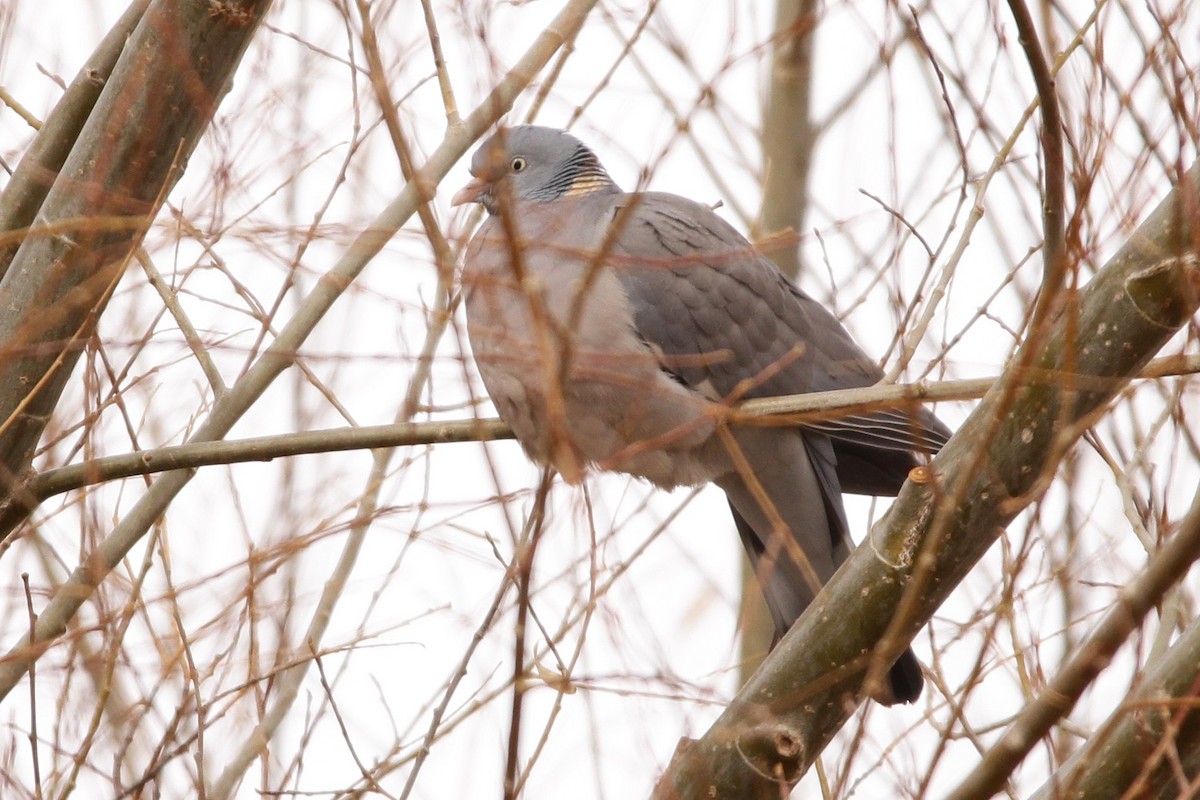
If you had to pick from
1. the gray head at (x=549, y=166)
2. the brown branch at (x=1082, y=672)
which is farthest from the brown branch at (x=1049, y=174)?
the gray head at (x=549, y=166)

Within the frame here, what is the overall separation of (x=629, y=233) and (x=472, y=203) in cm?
72

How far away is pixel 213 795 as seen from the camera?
315cm

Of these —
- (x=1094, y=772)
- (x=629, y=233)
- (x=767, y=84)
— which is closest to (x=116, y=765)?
(x=1094, y=772)

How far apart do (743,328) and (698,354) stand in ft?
0.86

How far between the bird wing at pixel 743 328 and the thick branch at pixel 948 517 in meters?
1.39

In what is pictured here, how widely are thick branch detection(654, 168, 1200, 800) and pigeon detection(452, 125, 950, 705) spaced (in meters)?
1.09

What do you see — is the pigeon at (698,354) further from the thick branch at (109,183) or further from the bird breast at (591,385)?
the thick branch at (109,183)

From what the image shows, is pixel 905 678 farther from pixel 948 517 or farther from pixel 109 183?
pixel 109 183

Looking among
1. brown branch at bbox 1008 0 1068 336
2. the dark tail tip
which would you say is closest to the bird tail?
the dark tail tip

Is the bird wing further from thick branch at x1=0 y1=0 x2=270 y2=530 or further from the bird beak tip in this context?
thick branch at x1=0 y1=0 x2=270 y2=530

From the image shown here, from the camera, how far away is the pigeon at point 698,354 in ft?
12.7

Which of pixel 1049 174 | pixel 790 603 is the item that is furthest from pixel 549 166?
pixel 1049 174

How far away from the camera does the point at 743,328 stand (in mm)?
4281

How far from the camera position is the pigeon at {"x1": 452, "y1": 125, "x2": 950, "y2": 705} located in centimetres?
386
